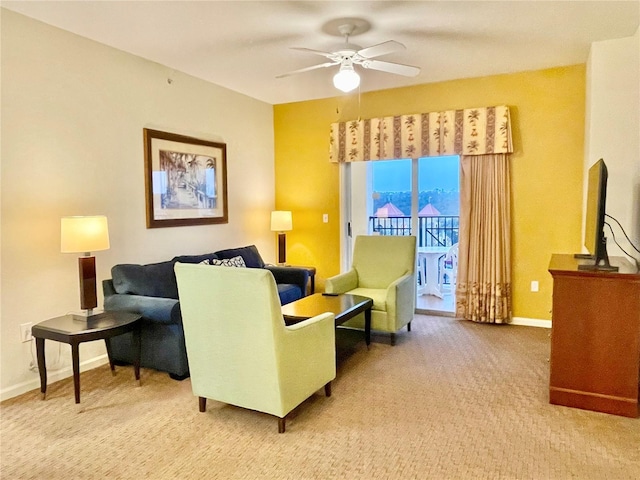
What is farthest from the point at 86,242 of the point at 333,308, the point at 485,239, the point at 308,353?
the point at 485,239

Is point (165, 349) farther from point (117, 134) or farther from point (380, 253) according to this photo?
point (380, 253)

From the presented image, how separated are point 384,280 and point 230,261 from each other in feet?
5.27

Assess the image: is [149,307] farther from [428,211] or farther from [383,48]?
[428,211]

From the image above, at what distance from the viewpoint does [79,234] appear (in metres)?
3.08

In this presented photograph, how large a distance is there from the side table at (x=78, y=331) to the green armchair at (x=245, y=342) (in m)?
0.68

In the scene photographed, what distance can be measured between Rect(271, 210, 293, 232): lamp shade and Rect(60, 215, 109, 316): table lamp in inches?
98.4

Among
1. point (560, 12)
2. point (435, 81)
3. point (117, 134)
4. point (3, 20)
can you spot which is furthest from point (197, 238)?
point (560, 12)

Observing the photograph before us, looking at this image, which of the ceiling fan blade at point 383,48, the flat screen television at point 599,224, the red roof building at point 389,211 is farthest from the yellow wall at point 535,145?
the ceiling fan blade at point 383,48

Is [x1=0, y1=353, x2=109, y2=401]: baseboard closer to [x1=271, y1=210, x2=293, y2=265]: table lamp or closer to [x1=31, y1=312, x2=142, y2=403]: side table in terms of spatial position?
[x1=31, y1=312, x2=142, y2=403]: side table

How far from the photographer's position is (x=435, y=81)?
4988mm

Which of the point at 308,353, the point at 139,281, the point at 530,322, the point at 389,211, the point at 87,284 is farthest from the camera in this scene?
the point at 389,211

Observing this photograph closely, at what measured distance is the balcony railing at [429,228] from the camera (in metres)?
5.15

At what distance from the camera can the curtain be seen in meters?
4.72

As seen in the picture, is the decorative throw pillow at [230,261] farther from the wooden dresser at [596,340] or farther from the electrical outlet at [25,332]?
the wooden dresser at [596,340]
